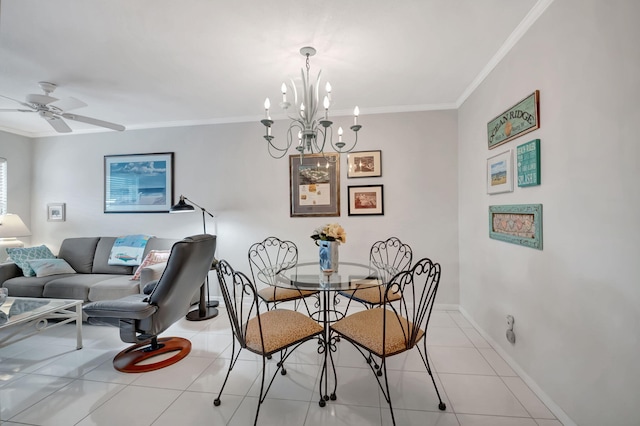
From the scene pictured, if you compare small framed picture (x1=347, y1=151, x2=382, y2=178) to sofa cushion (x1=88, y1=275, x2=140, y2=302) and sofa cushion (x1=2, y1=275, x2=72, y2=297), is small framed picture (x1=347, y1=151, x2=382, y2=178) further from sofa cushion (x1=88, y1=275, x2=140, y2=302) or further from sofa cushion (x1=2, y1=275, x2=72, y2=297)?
sofa cushion (x1=2, y1=275, x2=72, y2=297)

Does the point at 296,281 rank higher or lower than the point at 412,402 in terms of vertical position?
higher

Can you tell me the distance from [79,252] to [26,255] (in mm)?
492

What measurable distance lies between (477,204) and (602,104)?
1477 mm

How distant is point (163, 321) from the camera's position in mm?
2023

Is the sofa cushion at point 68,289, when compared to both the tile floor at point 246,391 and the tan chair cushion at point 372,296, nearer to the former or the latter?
the tile floor at point 246,391

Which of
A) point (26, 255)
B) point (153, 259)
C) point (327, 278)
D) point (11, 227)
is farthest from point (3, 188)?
point (327, 278)

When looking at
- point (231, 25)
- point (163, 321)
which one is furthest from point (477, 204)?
point (163, 321)

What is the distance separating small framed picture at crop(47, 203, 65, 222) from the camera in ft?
12.9

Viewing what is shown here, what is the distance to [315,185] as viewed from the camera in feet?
11.2

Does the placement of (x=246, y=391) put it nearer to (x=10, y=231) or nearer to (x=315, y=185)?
(x=315, y=185)

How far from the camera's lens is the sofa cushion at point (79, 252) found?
351 centimetres

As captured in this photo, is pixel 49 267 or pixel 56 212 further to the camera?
pixel 56 212

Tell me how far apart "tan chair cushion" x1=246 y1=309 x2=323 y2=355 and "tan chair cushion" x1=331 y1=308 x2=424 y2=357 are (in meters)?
0.20

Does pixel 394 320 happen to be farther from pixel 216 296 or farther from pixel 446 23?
pixel 216 296
